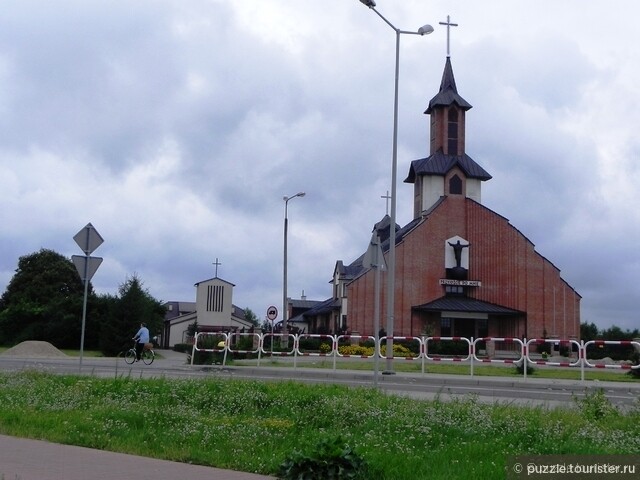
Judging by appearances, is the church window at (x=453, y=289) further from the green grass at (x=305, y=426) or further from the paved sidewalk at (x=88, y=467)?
the paved sidewalk at (x=88, y=467)

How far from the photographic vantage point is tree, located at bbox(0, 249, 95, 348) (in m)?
58.3

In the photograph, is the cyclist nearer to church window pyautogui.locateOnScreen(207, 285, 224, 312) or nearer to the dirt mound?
the dirt mound

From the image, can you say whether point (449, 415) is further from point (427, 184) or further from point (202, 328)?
point (427, 184)

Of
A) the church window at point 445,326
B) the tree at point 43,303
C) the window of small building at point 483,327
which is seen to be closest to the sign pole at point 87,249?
the tree at point 43,303

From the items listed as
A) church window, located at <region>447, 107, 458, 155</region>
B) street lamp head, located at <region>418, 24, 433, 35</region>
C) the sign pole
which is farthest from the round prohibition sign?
church window, located at <region>447, 107, 458, 155</region>

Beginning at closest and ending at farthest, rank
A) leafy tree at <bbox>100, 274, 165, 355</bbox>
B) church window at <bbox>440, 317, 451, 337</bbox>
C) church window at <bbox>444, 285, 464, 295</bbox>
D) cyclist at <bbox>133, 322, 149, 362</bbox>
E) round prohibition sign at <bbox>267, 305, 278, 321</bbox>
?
cyclist at <bbox>133, 322, 149, 362</bbox>
round prohibition sign at <bbox>267, 305, 278, 321</bbox>
leafy tree at <bbox>100, 274, 165, 355</bbox>
church window at <bbox>440, 317, 451, 337</bbox>
church window at <bbox>444, 285, 464, 295</bbox>

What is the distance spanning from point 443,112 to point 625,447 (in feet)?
216

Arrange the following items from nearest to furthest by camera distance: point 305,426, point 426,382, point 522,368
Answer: point 305,426 → point 426,382 → point 522,368

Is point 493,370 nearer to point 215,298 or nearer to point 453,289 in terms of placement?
point 453,289

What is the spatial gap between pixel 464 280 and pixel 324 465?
199 ft

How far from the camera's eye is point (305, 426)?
10.5m

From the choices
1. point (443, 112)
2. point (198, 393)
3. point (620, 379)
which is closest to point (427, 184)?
point (443, 112)

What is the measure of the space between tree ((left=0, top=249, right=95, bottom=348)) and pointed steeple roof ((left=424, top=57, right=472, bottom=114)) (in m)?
34.2

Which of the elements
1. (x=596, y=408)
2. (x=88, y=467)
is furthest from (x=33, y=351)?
(x=596, y=408)
